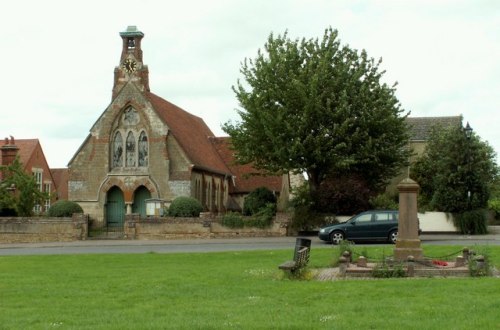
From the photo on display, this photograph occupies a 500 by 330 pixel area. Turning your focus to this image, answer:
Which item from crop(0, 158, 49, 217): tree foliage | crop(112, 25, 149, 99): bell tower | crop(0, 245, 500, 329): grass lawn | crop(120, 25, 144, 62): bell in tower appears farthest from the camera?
crop(120, 25, 144, 62): bell in tower

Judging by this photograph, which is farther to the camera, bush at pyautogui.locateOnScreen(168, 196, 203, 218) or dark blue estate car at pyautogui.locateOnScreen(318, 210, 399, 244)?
bush at pyautogui.locateOnScreen(168, 196, 203, 218)

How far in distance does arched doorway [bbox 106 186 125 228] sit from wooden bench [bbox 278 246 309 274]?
112 feet

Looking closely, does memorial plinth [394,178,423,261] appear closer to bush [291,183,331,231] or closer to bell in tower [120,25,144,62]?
bush [291,183,331,231]

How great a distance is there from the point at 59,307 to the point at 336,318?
4953 millimetres

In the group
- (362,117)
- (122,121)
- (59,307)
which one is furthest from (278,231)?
(59,307)

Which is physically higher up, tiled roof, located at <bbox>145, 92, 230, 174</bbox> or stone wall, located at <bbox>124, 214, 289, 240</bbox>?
tiled roof, located at <bbox>145, 92, 230, 174</bbox>

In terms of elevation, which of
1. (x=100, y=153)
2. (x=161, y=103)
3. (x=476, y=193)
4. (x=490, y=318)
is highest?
(x=161, y=103)

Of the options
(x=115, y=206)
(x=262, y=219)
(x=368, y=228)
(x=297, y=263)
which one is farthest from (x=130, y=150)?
(x=297, y=263)

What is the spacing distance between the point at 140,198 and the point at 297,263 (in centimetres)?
3477

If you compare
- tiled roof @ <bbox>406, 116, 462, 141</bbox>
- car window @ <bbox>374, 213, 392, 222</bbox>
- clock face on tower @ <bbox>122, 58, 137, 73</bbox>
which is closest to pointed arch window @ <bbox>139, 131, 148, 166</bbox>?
clock face on tower @ <bbox>122, 58, 137, 73</bbox>

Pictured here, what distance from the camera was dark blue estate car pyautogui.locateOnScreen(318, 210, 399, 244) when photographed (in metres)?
31.5

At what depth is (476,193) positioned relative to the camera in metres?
40.1

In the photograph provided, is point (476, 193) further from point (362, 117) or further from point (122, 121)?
point (122, 121)

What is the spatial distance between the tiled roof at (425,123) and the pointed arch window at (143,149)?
2209 centimetres
